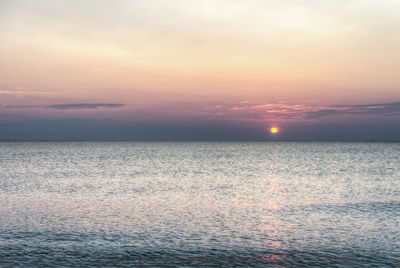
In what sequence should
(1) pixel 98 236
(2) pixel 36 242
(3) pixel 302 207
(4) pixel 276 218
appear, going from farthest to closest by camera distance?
1. (3) pixel 302 207
2. (4) pixel 276 218
3. (1) pixel 98 236
4. (2) pixel 36 242

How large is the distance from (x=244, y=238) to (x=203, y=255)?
4389 millimetres

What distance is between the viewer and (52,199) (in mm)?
39375

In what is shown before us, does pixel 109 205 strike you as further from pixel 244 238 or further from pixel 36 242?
pixel 244 238

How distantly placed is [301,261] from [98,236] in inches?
485

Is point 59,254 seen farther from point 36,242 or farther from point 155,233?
point 155,233

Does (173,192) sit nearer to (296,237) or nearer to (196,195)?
(196,195)

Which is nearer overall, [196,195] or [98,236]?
[98,236]

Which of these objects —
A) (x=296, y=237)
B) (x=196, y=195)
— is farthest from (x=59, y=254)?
(x=196, y=195)

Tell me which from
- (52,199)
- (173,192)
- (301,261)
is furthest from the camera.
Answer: (173,192)

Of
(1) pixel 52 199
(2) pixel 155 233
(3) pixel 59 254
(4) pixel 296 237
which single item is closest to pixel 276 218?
(4) pixel 296 237

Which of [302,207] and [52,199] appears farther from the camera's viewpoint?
[52,199]

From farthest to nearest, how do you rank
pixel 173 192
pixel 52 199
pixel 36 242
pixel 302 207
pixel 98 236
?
pixel 173 192, pixel 52 199, pixel 302 207, pixel 98 236, pixel 36 242

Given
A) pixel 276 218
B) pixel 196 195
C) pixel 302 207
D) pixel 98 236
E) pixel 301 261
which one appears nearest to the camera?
pixel 301 261

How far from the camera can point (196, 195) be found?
43062 mm
